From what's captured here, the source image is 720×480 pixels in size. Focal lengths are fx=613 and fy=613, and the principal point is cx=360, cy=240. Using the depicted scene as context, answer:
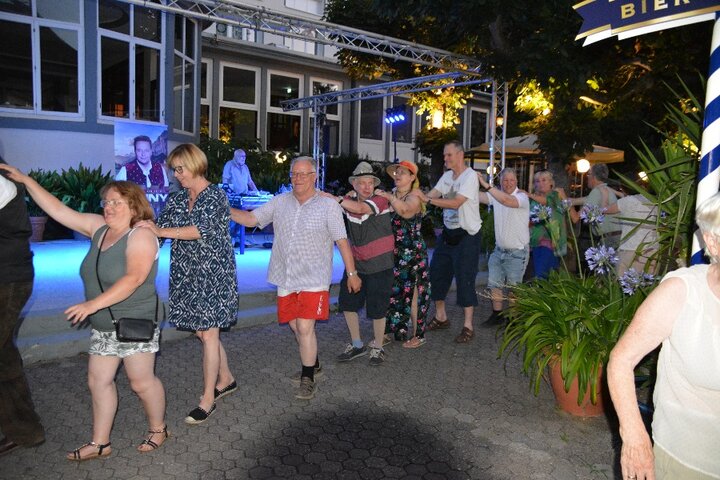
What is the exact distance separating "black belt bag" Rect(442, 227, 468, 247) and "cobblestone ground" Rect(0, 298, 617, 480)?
50.4 inches

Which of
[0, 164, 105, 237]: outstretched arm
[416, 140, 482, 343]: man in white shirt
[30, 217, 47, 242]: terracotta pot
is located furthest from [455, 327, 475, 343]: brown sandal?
[30, 217, 47, 242]: terracotta pot

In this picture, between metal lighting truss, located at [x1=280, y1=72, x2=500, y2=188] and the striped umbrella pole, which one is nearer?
the striped umbrella pole

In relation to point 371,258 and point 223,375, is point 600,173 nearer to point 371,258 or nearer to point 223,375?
point 371,258

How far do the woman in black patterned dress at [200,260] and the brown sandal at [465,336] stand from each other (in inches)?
113

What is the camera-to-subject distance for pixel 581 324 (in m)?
4.35

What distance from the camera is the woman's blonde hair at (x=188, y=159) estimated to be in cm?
402

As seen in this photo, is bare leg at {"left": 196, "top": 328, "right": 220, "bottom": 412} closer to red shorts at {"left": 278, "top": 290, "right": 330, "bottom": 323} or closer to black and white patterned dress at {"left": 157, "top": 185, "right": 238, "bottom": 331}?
black and white patterned dress at {"left": 157, "top": 185, "right": 238, "bottom": 331}

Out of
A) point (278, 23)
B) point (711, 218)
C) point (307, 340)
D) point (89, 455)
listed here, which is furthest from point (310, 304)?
point (278, 23)

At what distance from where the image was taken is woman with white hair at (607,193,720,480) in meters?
1.90

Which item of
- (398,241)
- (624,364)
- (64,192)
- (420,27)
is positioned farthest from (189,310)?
(420,27)

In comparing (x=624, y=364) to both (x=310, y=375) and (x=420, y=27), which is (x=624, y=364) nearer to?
(x=310, y=375)

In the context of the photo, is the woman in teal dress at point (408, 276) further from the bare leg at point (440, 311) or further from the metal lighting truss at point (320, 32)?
the metal lighting truss at point (320, 32)

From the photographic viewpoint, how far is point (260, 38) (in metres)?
25.7

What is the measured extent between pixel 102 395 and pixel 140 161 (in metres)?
7.25
